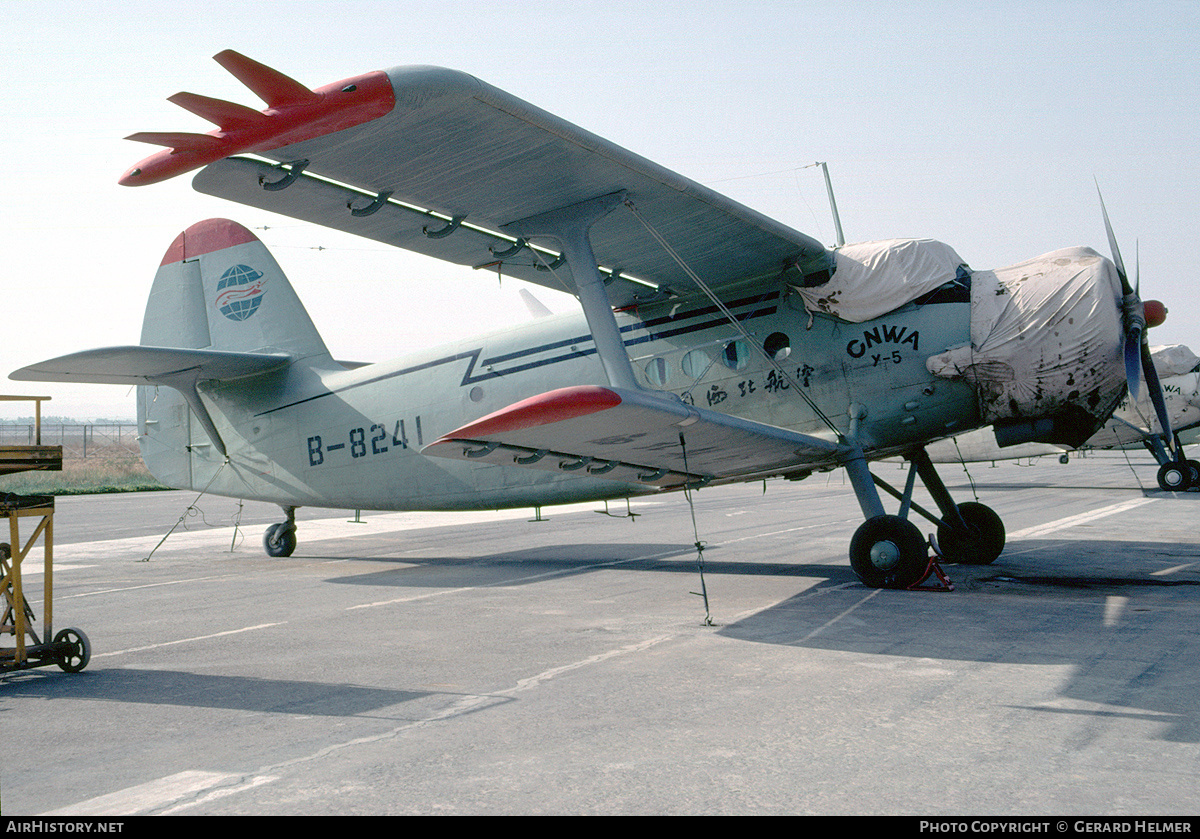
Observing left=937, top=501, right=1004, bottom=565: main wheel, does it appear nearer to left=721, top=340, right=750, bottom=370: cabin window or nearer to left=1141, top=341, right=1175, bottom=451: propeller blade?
left=1141, top=341, right=1175, bottom=451: propeller blade

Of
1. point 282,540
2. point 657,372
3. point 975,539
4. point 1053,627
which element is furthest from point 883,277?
point 282,540

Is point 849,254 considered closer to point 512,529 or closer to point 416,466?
point 416,466

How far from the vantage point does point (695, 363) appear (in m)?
9.88

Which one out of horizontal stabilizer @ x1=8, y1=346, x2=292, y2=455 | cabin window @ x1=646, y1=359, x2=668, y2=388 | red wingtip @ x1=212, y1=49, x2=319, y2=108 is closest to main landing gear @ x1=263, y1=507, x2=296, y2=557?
horizontal stabilizer @ x1=8, y1=346, x2=292, y2=455

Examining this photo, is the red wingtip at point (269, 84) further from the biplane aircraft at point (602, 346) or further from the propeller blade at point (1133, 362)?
the propeller blade at point (1133, 362)

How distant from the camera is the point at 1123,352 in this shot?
8281 millimetres

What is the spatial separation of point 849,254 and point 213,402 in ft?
30.4

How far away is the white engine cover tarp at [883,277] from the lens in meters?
8.88

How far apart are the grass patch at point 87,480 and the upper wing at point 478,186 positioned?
24.1m

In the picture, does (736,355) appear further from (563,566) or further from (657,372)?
(563,566)

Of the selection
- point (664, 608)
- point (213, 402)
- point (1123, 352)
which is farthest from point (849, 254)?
point (213, 402)

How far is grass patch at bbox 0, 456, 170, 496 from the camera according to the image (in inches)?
1346

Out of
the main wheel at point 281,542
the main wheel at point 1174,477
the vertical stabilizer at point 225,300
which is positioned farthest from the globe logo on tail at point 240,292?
the main wheel at point 1174,477

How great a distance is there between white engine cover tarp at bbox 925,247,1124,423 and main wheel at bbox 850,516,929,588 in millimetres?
1431
